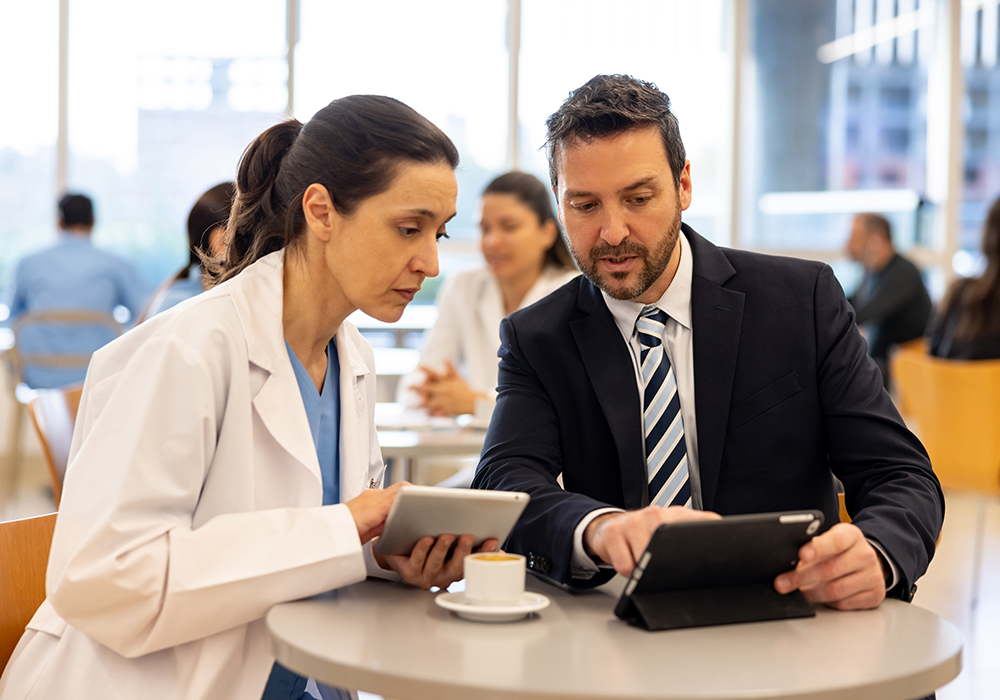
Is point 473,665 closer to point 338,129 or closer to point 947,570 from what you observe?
point 338,129

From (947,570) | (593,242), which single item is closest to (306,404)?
(593,242)

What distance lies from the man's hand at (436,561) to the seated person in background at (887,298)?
5.46 meters

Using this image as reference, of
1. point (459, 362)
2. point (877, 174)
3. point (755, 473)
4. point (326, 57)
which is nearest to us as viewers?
point (755, 473)

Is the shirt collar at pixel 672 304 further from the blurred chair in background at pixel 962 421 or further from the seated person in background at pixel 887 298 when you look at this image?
the seated person in background at pixel 887 298

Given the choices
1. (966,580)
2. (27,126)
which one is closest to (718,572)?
(966,580)

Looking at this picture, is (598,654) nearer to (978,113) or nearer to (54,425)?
(54,425)

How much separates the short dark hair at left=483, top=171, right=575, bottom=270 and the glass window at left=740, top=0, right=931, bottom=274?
380 centimetres

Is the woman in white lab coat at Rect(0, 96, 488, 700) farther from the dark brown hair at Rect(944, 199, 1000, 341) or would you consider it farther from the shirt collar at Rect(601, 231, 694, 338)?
the dark brown hair at Rect(944, 199, 1000, 341)

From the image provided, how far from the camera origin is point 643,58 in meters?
6.89

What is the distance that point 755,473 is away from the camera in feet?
5.16

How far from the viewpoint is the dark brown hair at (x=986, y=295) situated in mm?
4141

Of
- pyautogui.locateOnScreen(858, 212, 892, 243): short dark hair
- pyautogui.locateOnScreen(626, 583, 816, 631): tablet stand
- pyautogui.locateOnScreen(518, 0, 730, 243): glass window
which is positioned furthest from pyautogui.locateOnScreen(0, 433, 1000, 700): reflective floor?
pyautogui.locateOnScreen(518, 0, 730, 243): glass window

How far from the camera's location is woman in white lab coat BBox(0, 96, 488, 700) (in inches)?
44.6

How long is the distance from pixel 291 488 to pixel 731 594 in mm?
594
